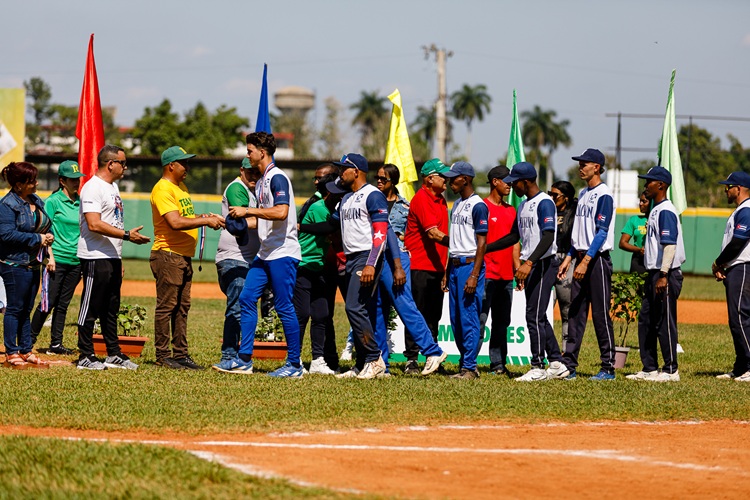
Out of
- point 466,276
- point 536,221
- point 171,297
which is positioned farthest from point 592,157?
point 171,297

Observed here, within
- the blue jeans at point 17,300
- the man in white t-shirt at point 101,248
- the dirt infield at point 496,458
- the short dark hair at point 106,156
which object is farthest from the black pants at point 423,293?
the blue jeans at point 17,300

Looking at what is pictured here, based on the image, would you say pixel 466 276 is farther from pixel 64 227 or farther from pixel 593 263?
pixel 64 227

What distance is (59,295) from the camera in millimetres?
12750

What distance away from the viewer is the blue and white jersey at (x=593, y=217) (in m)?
10.8

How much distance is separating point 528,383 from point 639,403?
1.37 metres

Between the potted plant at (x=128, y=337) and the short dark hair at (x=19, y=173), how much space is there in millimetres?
2017

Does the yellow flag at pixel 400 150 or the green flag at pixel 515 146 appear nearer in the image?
the yellow flag at pixel 400 150

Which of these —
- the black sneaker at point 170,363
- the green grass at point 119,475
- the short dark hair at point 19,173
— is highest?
the short dark hair at point 19,173

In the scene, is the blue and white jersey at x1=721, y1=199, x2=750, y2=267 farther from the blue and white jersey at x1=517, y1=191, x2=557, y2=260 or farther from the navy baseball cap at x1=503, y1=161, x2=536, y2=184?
the navy baseball cap at x1=503, y1=161, x2=536, y2=184

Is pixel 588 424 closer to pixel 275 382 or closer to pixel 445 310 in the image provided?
pixel 275 382

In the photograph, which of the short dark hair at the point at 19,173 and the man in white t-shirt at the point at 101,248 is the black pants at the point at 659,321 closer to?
the man in white t-shirt at the point at 101,248

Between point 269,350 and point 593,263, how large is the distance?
3.71 metres

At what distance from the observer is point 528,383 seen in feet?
34.8

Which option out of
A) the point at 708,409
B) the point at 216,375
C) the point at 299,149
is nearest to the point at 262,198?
the point at 216,375
